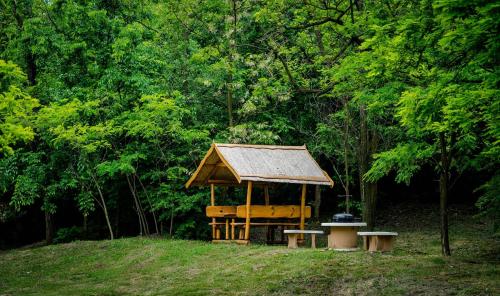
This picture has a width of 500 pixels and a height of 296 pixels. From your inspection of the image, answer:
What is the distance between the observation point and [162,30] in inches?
1136

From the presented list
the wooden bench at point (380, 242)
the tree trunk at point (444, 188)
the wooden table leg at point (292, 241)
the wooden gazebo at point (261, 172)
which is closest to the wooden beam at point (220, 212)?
the wooden gazebo at point (261, 172)

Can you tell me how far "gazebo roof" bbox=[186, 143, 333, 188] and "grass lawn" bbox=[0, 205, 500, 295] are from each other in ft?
7.62

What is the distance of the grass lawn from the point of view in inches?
469

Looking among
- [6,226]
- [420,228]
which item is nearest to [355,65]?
[420,228]

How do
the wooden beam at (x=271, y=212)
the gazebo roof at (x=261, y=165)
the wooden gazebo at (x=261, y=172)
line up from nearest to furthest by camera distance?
the gazebo roof at (x=261, y=165)
the wooden gazebo at (x=261, y=172)
the wooden beam at (x=271, y=212)

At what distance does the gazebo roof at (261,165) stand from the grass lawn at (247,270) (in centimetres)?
232

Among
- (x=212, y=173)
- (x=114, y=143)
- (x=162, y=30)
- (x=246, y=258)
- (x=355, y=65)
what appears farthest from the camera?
(x=162, y=30)

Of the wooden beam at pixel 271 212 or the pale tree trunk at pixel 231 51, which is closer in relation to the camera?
the wooden beam at pixel 271 212

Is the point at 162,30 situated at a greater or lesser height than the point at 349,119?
greater

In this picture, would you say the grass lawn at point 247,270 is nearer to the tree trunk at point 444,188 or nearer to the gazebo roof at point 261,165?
the tree trunk at point 444,188

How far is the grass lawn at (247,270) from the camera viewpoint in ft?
39.1

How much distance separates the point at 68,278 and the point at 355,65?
9.22 metres

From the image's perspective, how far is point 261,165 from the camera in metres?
20.3

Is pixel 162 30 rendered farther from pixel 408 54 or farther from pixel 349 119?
pixel 408 54
